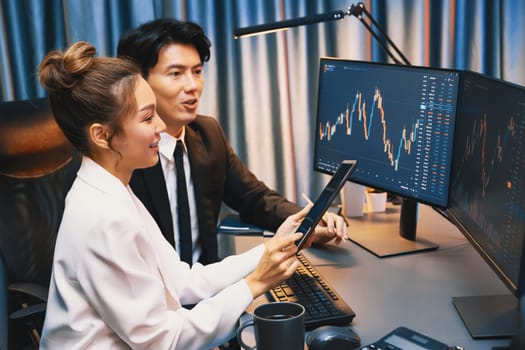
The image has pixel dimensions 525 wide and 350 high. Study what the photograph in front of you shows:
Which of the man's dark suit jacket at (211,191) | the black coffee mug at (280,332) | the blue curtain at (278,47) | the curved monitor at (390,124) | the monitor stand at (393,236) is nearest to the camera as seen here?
the black coffee mug at (280,332)

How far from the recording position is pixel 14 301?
161cm

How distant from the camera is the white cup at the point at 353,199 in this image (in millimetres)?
1829

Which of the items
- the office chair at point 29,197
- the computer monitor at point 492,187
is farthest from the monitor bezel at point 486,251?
the office chair at point 29,197

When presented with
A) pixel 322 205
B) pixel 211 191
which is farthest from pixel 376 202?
pixel 322 205

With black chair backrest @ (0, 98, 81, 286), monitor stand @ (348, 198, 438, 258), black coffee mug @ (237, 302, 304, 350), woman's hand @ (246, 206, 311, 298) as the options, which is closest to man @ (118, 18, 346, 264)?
monitor stand @ (348, 198, 438, 258)

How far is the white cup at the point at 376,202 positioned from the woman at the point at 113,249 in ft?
2.30

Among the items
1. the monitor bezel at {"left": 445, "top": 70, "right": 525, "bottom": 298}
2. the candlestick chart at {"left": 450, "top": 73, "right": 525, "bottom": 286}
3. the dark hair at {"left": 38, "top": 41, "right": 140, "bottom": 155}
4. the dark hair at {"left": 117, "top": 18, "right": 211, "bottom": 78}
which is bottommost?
the monitor bezel at {"left": 445, "top": 70, "right": 525, "bottom": 298}

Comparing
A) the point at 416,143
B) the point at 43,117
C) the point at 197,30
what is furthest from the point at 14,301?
the point at 416,143

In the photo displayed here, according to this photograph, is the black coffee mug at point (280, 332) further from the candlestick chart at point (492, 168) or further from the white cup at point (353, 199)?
the white cup at point (353, 199)

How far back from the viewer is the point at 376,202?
190cm

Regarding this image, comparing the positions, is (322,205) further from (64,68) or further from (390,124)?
(64,68)

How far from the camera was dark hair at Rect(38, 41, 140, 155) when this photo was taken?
116 centimetres

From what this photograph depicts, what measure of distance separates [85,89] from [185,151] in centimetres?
69

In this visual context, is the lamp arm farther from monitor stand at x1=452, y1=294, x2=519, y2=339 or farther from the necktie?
monitor stand at x1=452, y1=294, x2=519, y2=339
